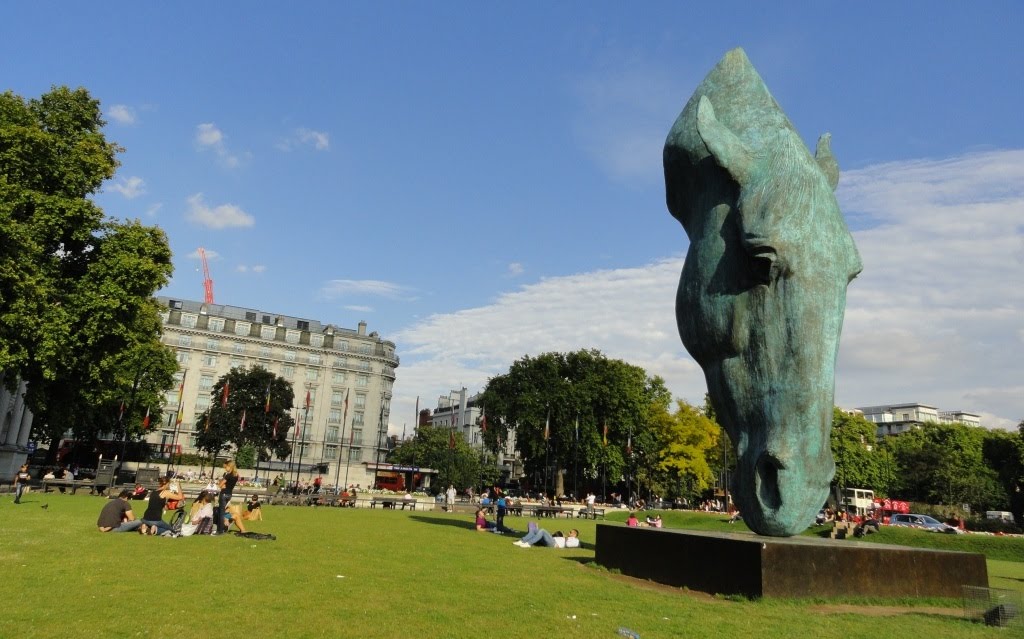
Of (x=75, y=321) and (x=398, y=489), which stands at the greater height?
(x=75, y=321)

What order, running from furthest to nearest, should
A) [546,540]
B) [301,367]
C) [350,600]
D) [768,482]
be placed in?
→ [301,367] → [546,540] → [768,482] → [350,600]

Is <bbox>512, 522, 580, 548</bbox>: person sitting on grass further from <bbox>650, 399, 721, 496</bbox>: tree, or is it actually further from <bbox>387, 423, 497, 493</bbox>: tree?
<bbox>650, 399, 721, 496</bbox>: tree

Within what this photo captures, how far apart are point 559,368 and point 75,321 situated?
37.9 meters

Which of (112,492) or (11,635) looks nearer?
(11,635)

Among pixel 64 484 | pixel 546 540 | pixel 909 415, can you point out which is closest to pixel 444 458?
pixel 64 484

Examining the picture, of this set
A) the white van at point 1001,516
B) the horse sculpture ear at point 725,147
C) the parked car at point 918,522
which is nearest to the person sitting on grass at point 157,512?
the horse sculpture ear at point 725,147

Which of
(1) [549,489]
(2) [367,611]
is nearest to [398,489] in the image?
(1) [549,489]

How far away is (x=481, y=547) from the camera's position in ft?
49.3

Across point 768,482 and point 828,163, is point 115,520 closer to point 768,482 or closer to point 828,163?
point 768,482

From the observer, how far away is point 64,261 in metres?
26.0

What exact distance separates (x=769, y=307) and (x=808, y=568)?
3.36 m

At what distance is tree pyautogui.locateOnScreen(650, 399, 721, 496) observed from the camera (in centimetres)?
5759

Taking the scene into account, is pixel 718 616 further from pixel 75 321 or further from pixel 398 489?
pixel 398 489

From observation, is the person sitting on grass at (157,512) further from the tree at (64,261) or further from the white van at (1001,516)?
the white van at (1001,516)
